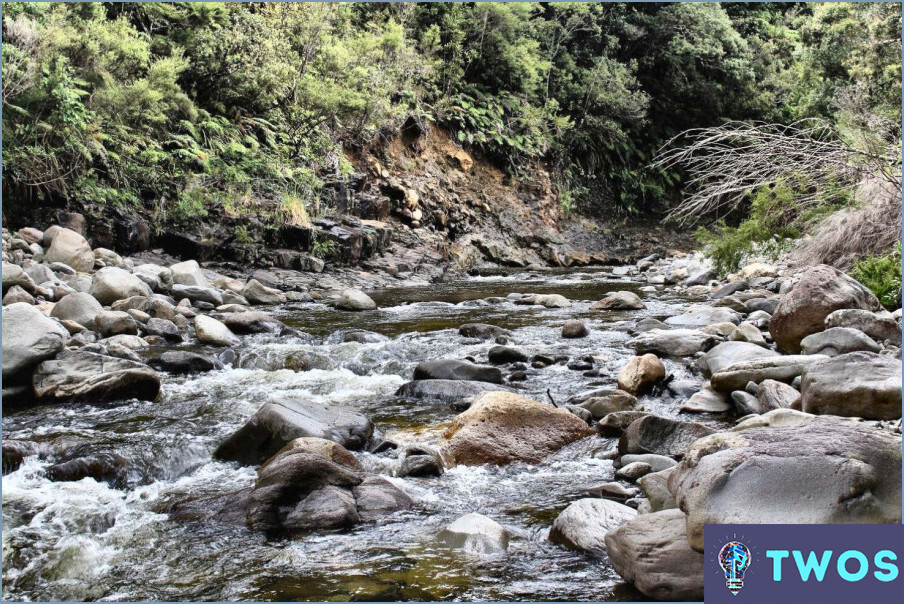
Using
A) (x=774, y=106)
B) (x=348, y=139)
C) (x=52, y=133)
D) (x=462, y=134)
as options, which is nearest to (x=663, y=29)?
(x=774, y=106)

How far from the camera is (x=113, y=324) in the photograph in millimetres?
8211

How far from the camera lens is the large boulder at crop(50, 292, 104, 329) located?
8180mm

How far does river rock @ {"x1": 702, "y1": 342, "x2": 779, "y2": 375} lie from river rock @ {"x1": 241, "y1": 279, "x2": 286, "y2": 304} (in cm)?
812

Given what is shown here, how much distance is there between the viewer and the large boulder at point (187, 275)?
11.4m

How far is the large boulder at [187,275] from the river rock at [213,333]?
9.42 feet

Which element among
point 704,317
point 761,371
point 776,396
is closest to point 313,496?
point 776,396

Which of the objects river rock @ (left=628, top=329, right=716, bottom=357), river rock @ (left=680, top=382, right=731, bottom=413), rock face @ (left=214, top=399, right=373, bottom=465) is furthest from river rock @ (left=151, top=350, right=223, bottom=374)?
river rock @ (left=680, top=382, right=731, bottom=413)

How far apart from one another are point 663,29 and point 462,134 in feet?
38.0

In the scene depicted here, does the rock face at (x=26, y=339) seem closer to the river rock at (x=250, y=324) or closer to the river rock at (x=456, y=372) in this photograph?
the river rock at (x=250, y=324)

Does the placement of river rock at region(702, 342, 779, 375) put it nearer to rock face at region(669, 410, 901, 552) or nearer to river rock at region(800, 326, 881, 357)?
river rock at region(800, 326, 881, 357)

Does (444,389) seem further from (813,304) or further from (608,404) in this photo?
(813,304)

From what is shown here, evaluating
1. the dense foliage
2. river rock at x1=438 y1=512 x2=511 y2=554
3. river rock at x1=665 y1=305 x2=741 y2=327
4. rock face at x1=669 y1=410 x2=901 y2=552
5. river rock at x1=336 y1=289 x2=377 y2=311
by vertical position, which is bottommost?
river rock at x1=336 y1=289 x2=377 y2=311

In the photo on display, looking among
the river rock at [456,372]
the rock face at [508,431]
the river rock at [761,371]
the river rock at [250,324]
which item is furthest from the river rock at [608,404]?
the river rock at [250,324]

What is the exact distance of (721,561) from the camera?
2.39m
